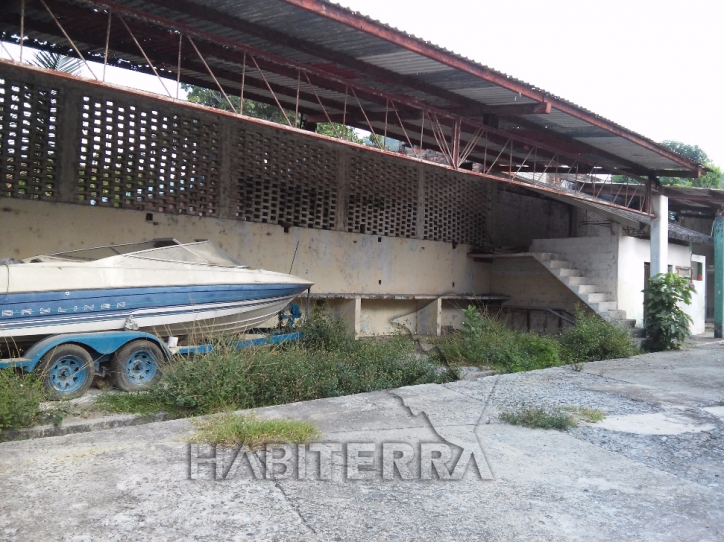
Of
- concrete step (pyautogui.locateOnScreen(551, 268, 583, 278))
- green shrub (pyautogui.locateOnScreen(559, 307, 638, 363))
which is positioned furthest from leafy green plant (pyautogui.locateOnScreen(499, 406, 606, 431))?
concrete step (pyautogui.locateOnScreen(551, 268, 583, 278))

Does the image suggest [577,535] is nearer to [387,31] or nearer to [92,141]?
[387,31]

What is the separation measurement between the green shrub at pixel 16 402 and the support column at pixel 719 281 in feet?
48.9

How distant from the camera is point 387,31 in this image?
7.19 m

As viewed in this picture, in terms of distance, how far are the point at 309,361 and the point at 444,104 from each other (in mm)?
5270

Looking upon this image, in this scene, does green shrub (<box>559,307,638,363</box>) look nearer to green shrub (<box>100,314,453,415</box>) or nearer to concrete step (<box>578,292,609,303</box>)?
concrete step (<box>578,292,609,303</box>)

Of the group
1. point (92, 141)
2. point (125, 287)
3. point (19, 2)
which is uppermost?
point (19, 2)

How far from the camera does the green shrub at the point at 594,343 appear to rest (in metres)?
10.6

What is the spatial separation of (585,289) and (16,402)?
11114 mm

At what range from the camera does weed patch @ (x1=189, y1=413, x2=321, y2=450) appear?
4574mm

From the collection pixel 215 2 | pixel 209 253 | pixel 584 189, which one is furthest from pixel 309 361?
pixel 584 189

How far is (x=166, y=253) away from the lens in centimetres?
759

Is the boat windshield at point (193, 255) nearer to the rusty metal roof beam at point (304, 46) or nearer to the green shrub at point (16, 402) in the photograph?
the green shrub at point (16, 402)

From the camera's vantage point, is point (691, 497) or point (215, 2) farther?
point (215, 2)

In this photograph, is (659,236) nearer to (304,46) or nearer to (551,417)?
(551,417)
